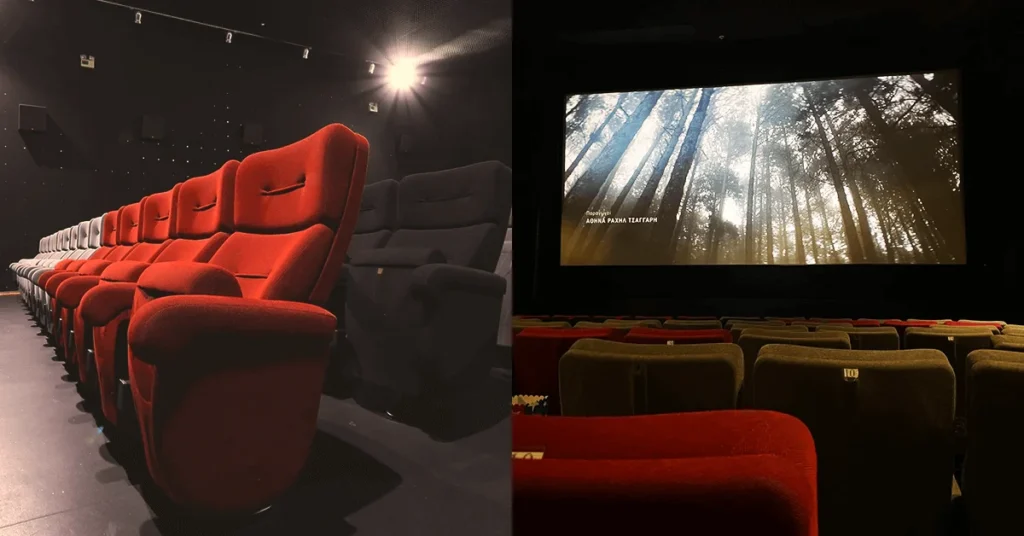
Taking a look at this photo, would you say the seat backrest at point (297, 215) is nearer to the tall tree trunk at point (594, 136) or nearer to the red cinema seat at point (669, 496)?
the red cinema seat at point (669, 496)

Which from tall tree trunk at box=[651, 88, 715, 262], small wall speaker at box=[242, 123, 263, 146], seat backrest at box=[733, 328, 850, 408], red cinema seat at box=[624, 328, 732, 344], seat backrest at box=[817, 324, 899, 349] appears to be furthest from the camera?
tall tree trunk at box=[651, 88, 715, 262]

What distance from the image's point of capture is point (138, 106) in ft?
1.93

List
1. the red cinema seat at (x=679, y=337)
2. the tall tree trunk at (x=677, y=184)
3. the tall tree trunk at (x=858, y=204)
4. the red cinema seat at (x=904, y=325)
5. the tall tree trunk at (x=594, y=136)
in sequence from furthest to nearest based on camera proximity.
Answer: the tall tree trunk at (x=594, y=136), the tall tree trunk at (x=677, y=184), the tall tree trunk at (x=858, y=204), the red cinema seat at (x=904, y=325), the red cinema seat at (x=679, y=337)

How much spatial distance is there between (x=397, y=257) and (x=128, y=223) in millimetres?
274

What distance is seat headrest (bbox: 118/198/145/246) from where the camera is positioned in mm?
588

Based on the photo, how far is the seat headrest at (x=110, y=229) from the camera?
58 centimetres

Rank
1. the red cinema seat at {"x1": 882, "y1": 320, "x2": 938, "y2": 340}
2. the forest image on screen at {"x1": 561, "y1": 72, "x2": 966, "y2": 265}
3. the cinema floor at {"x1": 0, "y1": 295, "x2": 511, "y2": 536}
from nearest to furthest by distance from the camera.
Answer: the cinema floor at {"x1": 0, "y1": 295, "x2": 511, "y2": 536} → the red cinema seat at {"x1": 882, "y1": 320, "x2": 938, "y2": 340} → the forest image on screen at {"x1": 561, "y1": 72, "x2": 966, "y2": 265}

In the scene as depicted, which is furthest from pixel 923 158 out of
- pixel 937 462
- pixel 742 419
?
pixel 742 419

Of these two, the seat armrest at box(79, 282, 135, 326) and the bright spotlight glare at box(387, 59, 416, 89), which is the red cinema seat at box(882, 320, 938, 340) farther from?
the seat armrest at box(79, 282, 135, 326)

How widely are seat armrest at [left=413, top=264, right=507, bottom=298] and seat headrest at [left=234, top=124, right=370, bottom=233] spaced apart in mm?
125

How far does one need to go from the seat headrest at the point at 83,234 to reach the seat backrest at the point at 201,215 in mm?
64

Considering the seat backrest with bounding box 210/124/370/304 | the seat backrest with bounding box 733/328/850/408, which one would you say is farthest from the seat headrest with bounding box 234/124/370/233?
the seat backrest with bounding box 733/328/850/408

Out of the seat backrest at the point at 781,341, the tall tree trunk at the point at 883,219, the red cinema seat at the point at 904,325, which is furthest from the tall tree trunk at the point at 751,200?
the seat backrest at the point at 781,341

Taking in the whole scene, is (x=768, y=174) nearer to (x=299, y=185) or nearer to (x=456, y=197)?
(x=456, y=197)
